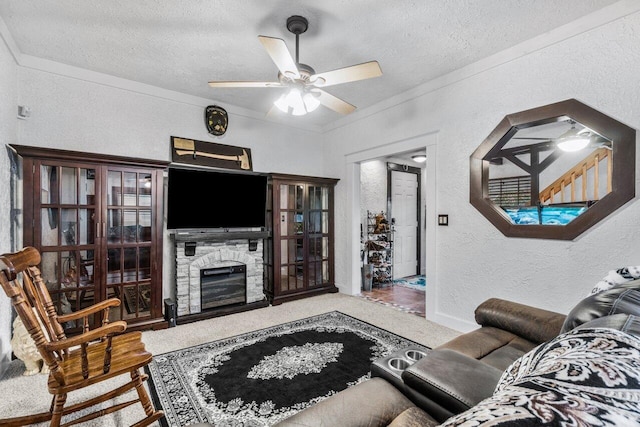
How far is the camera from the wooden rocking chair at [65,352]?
1.46 m

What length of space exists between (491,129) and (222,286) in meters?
3.69

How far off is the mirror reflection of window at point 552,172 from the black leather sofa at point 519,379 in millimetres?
1255

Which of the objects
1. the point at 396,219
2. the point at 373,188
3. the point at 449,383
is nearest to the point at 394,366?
the point at 449,383

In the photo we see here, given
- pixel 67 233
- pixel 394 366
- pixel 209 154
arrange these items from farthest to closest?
pixel 209 154 → pixel 67 233 → pixel 394 366

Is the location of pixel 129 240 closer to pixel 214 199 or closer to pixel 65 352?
pixel 214 199

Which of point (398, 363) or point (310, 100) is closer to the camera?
point (398, 363)

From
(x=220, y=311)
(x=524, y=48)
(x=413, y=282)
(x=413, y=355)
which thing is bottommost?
(x=413, y=282)

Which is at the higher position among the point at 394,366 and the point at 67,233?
the point at 67,233

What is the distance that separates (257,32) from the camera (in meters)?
2.57

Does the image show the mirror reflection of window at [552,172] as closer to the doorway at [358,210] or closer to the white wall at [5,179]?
the doorway at [358,210]

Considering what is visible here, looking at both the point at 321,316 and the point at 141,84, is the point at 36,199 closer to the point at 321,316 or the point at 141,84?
the point at 141,84

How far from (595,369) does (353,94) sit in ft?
12.6

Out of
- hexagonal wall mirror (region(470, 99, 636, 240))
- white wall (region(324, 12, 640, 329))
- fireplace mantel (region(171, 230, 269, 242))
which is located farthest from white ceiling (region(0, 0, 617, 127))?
fireplace mantel (region(171, 230, 269, 242))

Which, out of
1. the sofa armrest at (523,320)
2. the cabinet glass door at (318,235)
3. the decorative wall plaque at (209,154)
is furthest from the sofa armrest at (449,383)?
the decorative wall plaque at (209,154)
